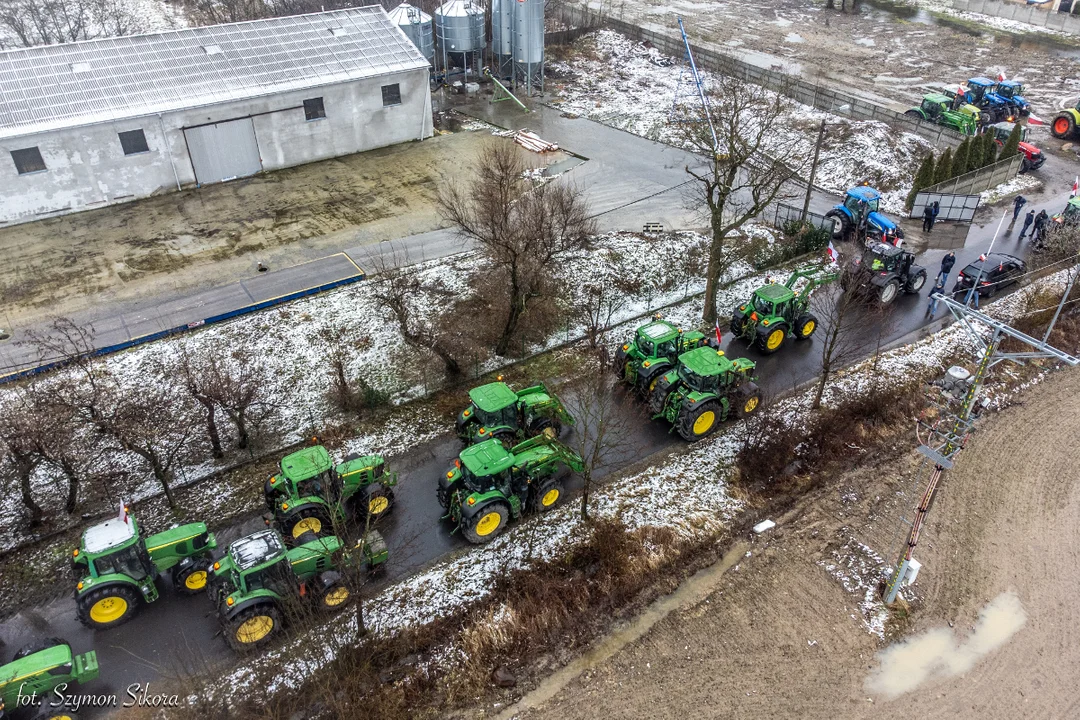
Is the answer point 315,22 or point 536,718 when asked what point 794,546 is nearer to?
point 536,718

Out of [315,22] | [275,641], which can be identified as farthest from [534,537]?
[315,22]

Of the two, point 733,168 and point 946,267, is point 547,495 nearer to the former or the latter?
point 733,168

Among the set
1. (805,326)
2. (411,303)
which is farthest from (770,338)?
(411,303)

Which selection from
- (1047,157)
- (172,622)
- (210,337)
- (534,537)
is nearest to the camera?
(172,622)

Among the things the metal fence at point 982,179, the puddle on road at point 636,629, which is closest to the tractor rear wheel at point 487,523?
the puddle on road at point 636,629

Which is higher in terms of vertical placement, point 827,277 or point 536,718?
point 827,277

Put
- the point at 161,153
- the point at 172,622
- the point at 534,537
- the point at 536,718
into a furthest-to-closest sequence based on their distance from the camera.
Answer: the point at 161,153 < the point at 534,537 < the point at 172,622 < the point at 536,718

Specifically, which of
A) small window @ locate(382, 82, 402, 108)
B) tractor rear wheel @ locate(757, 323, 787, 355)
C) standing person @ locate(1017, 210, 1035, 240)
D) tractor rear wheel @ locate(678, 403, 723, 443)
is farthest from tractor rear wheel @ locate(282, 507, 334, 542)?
standing person @ locate(1017, 210, 1035, 240)
